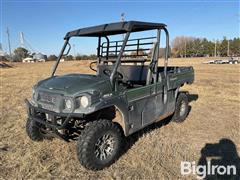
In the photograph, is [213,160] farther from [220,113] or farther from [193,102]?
[193,102]

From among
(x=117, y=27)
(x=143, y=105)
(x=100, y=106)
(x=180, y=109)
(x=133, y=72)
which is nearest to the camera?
(x=100, y=106)

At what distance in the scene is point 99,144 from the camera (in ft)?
12.3

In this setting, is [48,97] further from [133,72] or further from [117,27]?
[133,72]

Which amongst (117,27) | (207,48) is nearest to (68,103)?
(117,27)

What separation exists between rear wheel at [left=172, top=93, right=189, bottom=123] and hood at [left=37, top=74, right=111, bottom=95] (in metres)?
2.51

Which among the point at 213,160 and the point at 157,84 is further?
the point at 157,84

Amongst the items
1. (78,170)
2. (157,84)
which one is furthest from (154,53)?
(78,170)

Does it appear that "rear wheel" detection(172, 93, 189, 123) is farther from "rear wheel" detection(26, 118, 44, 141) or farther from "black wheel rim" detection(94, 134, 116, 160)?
"rear wheel" detection(26, 118, 44, 141)

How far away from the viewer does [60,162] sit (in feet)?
13.1

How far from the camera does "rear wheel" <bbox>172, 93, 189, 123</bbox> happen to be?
231 inches

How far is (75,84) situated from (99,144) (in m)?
0.93

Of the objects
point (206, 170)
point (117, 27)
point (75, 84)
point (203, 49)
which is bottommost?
point (206, 170)

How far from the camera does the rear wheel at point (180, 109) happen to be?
19.3 ft

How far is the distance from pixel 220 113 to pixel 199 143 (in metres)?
2.49
